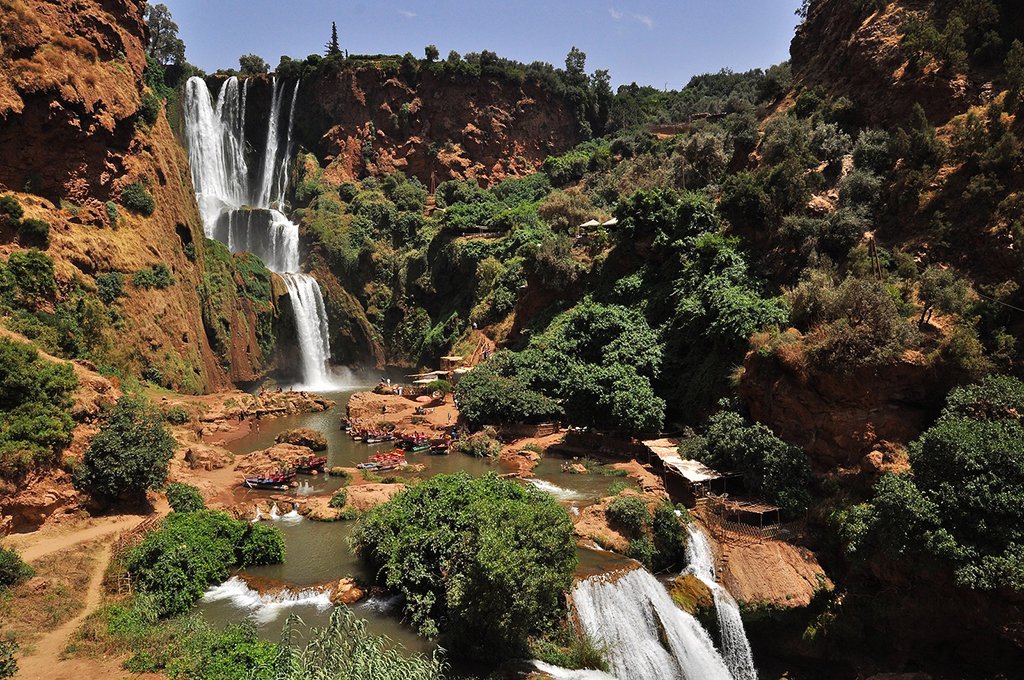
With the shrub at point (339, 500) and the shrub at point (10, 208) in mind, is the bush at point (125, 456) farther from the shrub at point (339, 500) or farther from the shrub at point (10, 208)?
the shrub at point (10, 208)

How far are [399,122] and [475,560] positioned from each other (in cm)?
6345

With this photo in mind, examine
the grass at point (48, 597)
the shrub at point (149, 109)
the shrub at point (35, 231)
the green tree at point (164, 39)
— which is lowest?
the grass at point (48, 597)

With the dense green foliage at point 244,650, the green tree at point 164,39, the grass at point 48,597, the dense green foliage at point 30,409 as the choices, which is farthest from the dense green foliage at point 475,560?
the green tree at point 164,39

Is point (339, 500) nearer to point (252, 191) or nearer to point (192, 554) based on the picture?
point (192, 554)

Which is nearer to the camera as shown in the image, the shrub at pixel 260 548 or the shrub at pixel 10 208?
the shrub at pixel 260 548

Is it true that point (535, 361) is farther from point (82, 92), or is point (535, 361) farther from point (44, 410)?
point (82, 92)

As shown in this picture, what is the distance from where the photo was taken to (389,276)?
5709 centimetres

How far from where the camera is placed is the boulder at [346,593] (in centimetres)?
1545

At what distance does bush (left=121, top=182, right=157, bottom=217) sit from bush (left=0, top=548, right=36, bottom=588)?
2469cm

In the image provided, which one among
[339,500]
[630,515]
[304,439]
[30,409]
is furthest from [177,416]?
[630,515]

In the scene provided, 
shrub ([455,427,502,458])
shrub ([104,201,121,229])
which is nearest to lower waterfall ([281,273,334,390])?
shrub ([104,201,121,229])

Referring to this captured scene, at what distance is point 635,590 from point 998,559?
25.7 feet

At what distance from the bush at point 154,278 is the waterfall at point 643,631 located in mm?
29284

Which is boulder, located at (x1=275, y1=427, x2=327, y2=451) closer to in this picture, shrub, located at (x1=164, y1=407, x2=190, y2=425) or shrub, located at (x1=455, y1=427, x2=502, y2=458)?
shrub, located at (x1=164, y1=407, x2=190, y2=425)
